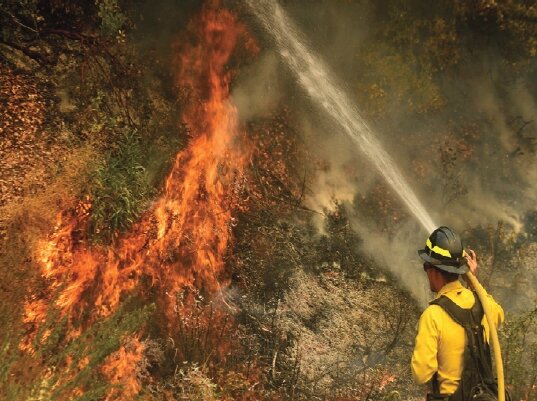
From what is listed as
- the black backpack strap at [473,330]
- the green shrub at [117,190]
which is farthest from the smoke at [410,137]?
the black backpack strap at [473,330]

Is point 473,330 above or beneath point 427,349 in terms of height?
above

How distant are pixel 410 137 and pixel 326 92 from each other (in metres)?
1.99

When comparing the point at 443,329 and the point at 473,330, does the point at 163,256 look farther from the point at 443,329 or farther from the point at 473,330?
the point at 473,330

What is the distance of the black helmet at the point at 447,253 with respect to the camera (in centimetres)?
325

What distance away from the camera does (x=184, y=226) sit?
6.02 metres

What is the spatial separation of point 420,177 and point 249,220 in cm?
392

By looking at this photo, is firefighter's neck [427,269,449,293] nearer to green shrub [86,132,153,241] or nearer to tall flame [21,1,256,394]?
tall flame [21,1,256,394]

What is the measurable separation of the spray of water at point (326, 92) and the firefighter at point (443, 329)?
484 cm

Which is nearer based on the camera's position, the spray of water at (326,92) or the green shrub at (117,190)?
the green shrub at (117,190)

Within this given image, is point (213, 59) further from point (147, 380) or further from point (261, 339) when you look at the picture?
point (147, 380)

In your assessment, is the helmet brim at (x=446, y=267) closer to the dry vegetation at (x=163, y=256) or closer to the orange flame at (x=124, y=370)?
the dry vegetation at (x=163, y=256)

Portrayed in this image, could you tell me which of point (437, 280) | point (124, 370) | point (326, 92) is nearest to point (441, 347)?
point (437, 280)

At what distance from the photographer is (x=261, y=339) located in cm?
Answer: 550

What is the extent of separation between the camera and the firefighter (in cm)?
312
